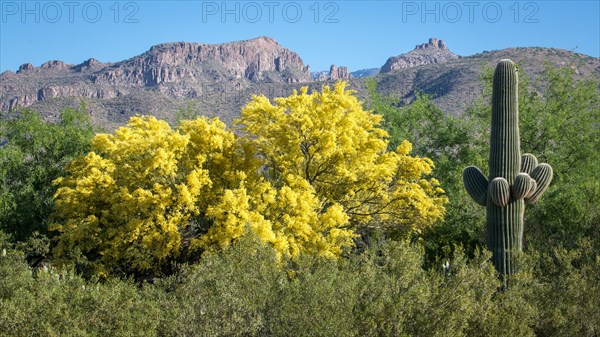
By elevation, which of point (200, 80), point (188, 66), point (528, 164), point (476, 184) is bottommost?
point (476, 184)

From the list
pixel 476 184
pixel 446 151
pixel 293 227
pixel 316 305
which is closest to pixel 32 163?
pixel 293 227

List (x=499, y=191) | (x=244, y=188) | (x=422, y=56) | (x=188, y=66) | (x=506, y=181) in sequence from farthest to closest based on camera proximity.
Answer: (x=422, y=56)
(x=188, y=66)
(x=244, y=188)
(x=506, y=181)
(x=499, y=191)

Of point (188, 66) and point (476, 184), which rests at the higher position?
point (188, 66)

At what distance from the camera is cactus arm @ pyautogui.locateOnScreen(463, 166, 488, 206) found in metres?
15.1

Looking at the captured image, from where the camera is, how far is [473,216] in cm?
2045

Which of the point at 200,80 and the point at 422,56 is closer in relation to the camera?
the point at 200,80

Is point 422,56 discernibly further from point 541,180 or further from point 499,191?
point 499,191

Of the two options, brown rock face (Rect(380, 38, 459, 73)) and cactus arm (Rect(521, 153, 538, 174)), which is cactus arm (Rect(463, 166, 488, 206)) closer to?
cactus arm (Rect(521, 153, 538, 174))

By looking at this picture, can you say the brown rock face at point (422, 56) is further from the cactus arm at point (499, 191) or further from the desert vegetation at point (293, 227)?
the cactus arm at point (499, 191)

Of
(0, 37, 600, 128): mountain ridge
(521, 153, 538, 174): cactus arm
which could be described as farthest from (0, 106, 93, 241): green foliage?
(521, 153, 538, 174): cactus arm

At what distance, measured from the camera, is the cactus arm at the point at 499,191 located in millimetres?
14281

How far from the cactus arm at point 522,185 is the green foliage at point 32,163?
1467 cm

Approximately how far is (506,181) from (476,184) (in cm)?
91

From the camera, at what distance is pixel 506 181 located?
14406 mm
